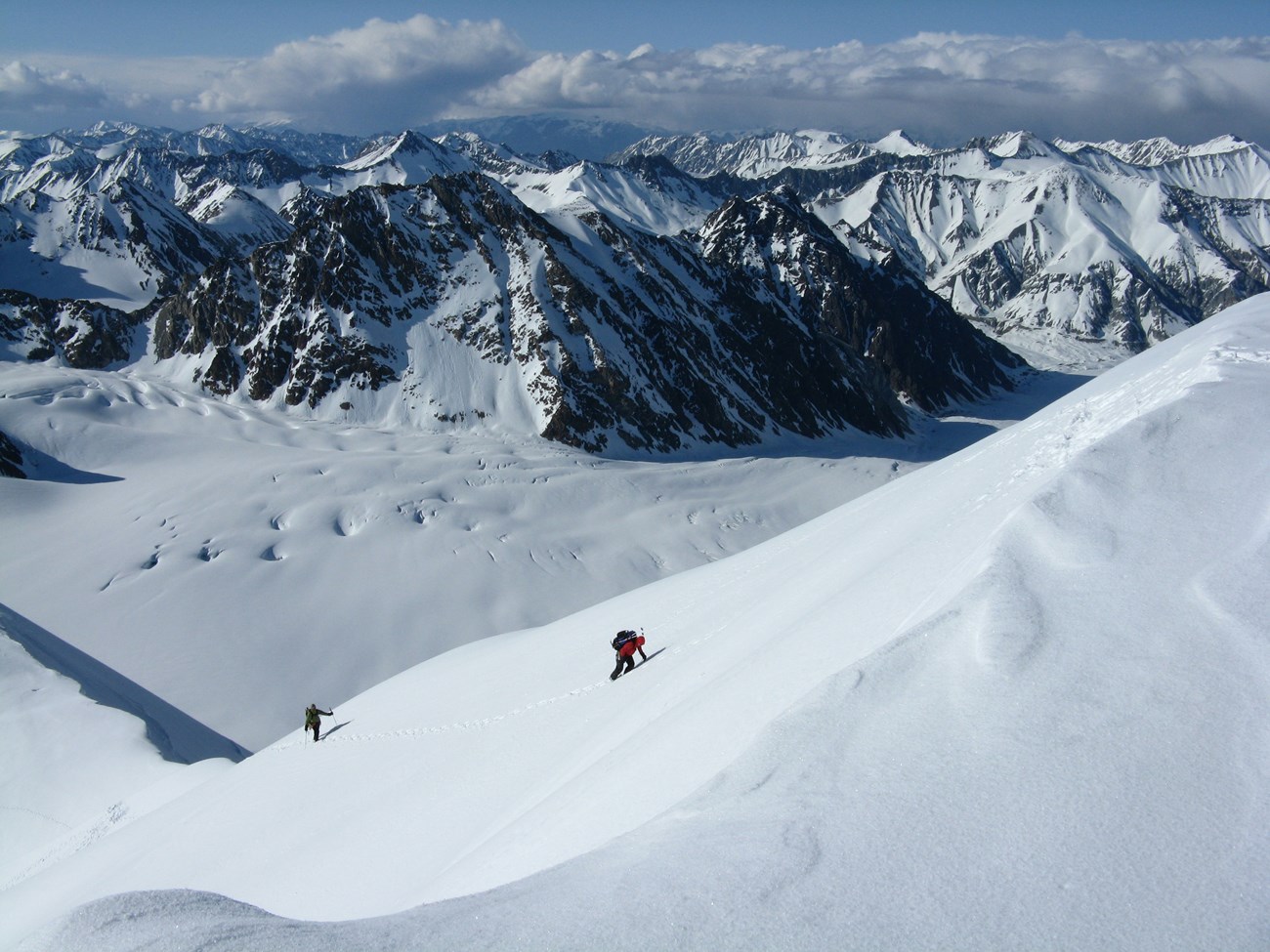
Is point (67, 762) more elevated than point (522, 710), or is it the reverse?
point (522, 710)

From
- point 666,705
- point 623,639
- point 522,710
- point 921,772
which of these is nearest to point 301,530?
point 522,710

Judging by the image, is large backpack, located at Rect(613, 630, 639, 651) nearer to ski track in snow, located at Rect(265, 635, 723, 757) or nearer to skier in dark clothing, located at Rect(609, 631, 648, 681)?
skier in dark clothing, located at Rect(609, 631, 648, 681)

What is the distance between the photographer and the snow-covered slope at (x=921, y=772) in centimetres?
458

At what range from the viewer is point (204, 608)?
137 ft

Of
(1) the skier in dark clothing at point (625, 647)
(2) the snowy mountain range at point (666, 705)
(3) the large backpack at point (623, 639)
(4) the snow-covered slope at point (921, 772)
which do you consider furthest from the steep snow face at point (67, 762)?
(3) the large backpack at point (623, 639)

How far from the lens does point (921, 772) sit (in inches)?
219

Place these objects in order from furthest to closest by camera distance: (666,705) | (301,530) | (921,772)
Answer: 1. (301,530)
2. (666,705)
3. (921,772)

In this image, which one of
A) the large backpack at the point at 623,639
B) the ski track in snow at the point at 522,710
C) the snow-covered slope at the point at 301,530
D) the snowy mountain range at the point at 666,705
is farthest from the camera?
the snow-covered slope at the point at 301,530

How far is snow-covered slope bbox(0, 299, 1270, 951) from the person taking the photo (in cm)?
458

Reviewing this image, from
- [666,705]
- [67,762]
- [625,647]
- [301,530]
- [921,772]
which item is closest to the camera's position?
[921,772]

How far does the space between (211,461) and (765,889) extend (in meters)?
66.2

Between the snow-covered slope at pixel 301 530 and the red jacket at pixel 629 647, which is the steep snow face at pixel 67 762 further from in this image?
the red jacket at pixel 629 647

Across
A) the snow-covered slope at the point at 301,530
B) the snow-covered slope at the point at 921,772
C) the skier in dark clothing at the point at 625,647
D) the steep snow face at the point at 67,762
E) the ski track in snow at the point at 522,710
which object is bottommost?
the snow-covered slope at the point at 301,530

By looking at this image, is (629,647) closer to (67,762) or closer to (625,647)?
(625,647)
